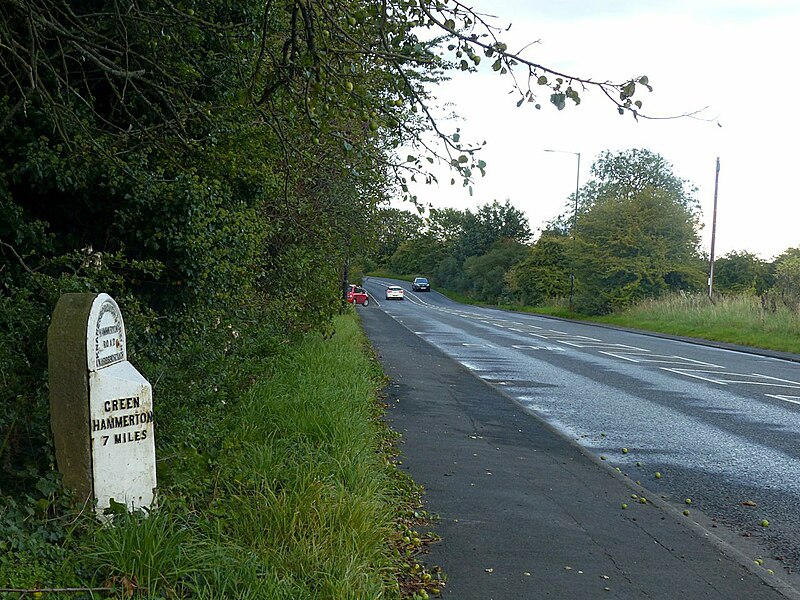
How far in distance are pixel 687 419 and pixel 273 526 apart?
338 inches

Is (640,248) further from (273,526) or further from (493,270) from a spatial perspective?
(273,526)

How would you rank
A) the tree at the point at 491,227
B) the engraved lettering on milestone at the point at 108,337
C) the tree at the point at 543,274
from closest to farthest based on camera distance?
the engraved lettering on milestone at the point at 108,337
the tree at the point at 543,274
the tree at the point at 491,227

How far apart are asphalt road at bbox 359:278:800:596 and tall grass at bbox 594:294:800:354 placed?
4.06 meters

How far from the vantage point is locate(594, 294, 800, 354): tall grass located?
27906mm

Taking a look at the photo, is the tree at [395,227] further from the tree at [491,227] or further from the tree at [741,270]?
the tree at [491,227]

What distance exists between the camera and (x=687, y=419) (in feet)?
38.3


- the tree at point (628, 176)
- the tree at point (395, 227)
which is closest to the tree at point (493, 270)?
the tree at point (628, 176)

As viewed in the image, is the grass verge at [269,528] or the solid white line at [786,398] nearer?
the grass verge at [269,528]

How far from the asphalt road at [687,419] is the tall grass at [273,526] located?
9.45ft

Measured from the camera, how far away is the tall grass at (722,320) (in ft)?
91.6

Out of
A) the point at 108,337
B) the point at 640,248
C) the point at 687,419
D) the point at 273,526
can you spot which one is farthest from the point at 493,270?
the point at 108,337

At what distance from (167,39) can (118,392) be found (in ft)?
11.8

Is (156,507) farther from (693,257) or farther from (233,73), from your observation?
(693,257)

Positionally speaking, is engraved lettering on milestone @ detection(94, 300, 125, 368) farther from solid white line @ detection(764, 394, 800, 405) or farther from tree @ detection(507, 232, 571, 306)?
tree @ detection(507, 232, 571, 306)
